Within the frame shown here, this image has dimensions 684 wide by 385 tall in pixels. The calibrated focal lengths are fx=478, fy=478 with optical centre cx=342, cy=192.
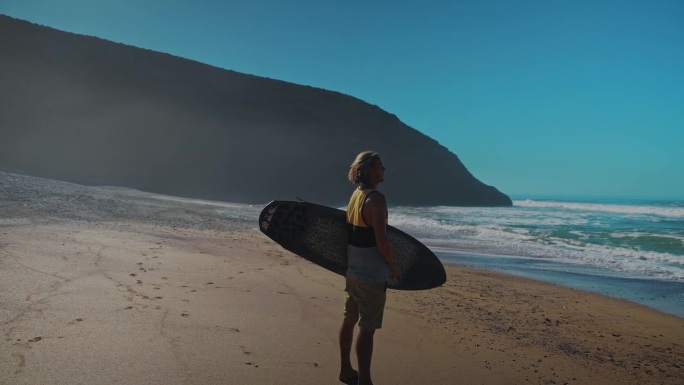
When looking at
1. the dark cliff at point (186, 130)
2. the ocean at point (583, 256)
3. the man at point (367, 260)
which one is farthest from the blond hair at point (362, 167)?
the dark cliff at point (186, 130)

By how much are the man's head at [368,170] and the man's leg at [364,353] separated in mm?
980

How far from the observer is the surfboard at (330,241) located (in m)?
4.03

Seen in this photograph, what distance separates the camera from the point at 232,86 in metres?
53.0

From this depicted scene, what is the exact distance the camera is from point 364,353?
3086mm

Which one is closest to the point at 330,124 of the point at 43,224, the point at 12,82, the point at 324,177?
the point at 324,177

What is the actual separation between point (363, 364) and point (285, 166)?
154 feet

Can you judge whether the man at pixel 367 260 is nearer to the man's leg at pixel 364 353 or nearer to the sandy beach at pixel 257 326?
the man's leg at pixel 364 353

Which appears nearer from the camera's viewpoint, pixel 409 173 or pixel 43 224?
pixel 43 224

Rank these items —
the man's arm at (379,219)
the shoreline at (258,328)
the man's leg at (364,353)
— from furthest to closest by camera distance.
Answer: the shoreline at (258,328)
the man's leg at (364,353)
the man's arm at (379,219)

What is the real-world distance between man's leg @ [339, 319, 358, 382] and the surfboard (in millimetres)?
707

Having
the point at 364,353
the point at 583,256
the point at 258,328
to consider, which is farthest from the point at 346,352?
the point at 583,256

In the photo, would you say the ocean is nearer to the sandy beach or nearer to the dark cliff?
the sandy beach

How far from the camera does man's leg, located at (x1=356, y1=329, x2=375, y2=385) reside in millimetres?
3086

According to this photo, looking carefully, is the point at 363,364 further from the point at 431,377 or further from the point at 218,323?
the point at 218,323
